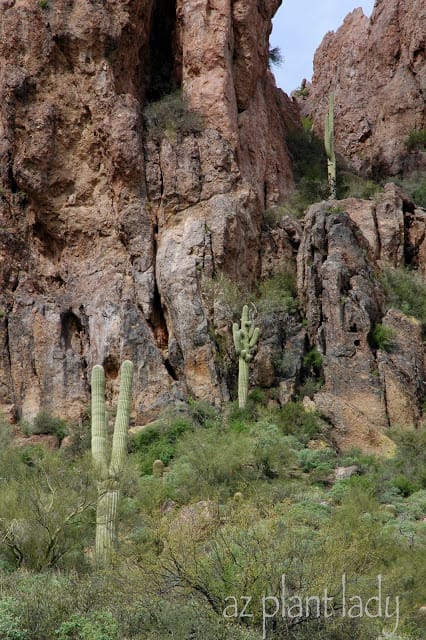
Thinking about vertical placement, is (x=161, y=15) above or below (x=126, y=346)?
above

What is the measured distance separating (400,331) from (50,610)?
1501cm

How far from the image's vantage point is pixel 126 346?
1038 inches

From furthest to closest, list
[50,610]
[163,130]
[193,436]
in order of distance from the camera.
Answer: [163,130]
[193,436]
[50,610]

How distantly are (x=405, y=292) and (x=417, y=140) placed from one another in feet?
36.1

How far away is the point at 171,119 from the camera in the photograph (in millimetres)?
30047

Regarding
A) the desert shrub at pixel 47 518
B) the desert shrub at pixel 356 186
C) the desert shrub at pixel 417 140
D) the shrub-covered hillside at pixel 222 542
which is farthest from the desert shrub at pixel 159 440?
the desert shrub at pixel 417 140

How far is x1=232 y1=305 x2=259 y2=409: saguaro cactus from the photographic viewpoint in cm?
2475

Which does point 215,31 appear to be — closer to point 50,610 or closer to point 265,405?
point 265,405

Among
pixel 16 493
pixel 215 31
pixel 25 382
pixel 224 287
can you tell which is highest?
pixel 215 31

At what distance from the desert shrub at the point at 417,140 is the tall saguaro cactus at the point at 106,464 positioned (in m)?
21.2

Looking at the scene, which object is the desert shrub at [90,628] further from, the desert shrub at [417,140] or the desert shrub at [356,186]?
the desert shrub at [417,140]

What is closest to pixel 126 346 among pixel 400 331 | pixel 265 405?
pixel 265 405

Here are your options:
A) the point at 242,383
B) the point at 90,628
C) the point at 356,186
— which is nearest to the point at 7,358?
the point at 242,383

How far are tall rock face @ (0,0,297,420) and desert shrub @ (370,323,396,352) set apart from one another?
396 centimetres
